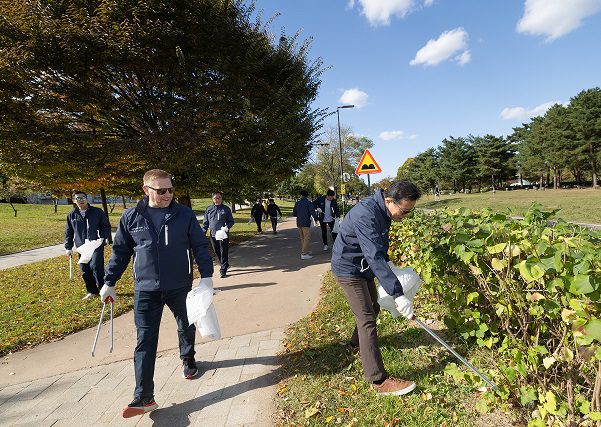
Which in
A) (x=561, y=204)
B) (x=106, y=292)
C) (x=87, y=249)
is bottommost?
(x=561, y=204)

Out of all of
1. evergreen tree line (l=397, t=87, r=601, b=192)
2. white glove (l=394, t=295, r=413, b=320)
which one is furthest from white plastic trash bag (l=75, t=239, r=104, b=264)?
evergreen tree line (l=397, t=87, r=601, b=192)

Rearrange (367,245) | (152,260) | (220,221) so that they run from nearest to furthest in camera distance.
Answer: (367,245)
(152,260)
(220,221)

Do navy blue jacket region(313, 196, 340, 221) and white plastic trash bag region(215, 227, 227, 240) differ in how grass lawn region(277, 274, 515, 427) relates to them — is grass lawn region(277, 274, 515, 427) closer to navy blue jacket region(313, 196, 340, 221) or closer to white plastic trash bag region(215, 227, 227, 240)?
white plastic trash bag region(215, 227, 227, 240)

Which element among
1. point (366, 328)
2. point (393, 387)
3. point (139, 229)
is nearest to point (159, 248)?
point (139, 229)

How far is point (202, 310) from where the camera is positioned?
2928mm

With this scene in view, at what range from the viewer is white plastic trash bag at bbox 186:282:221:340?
2.94 m

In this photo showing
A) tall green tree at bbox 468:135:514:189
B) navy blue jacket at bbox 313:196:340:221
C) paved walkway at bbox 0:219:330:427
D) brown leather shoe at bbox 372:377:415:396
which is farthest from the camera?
tall green tree at bbox 468:135:514:189

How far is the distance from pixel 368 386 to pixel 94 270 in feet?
18.9

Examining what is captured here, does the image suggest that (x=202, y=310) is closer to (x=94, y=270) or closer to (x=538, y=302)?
(x=538, y=302)

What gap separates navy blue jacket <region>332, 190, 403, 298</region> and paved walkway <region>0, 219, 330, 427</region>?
55.7 inches

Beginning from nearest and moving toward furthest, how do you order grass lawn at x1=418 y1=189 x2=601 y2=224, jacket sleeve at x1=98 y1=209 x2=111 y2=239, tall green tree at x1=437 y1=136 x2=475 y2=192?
jacket sleeve at x1=98 y1=209 x2=111 y2=239 → grass lawn at x1=418 y1=189 x2=601 y2=224 → tall green tree at x1=437 y1=136 x2=475 y2=192

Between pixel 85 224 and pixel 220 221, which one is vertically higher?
pixel 85 224

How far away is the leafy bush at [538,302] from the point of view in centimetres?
173

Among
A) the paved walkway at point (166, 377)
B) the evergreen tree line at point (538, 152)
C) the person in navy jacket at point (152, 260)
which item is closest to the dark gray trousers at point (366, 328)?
the paved walkway at point (166, 377)
